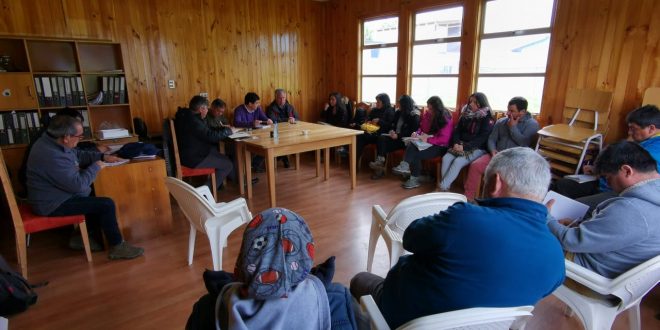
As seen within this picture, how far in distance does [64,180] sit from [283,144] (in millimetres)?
1674

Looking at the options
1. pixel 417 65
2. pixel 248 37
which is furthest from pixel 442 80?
pixel 248 37

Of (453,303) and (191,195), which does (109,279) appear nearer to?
(191,195)

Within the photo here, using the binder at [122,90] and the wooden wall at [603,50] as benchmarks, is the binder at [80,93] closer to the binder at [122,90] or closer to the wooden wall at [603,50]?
the binder at [122,90]

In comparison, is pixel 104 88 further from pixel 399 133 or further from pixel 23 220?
pixel 399 133

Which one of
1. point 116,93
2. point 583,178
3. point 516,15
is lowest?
point 583,178

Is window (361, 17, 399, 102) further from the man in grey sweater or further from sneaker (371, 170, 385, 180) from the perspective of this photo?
the man in grey sweater

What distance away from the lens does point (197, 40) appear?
192 inches

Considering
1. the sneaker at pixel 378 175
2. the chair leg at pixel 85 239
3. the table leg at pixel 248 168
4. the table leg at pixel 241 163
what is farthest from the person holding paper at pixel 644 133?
the chair leg at pixel 85 239

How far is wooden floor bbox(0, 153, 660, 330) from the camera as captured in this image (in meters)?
1.95

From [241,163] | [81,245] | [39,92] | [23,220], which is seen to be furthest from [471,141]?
[39,92]

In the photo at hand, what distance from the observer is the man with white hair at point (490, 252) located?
99 centimetres

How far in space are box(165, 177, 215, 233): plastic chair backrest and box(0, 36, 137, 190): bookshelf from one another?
7.30ft

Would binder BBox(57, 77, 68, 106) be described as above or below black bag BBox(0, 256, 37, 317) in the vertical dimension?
above

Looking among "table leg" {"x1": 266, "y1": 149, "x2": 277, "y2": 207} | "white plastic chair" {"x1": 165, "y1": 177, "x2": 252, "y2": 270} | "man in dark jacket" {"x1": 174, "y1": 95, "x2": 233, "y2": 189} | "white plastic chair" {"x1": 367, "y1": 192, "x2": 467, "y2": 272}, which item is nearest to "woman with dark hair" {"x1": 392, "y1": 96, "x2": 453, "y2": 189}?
"table leg" {"x1": 266, "y1": 149, "x2": 277, "y2": 207}
